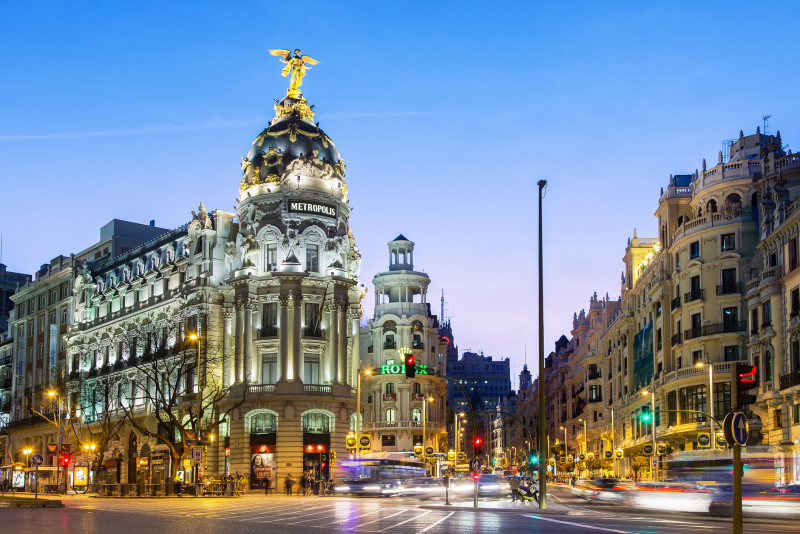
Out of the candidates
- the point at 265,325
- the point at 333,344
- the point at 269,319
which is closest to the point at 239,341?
the point at 265,325

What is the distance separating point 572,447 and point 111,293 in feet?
223

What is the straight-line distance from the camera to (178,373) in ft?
231

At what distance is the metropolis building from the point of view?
242 feet

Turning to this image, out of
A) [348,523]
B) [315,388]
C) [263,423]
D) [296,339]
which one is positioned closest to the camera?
[348,523]

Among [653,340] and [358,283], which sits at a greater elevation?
Answer: [358,283]

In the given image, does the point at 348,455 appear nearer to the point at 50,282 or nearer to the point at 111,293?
the point at 111,293

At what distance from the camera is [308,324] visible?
76.0m

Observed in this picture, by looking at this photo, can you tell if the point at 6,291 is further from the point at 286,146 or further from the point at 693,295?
the point at 693,295

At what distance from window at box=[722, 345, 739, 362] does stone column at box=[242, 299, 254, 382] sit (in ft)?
116

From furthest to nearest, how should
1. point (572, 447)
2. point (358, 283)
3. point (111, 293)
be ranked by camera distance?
point (572, 447) → point (111, 293) → point (358, 283)

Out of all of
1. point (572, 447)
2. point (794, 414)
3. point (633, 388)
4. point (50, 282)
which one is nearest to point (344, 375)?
point (633, 388)

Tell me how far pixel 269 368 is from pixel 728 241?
118ft

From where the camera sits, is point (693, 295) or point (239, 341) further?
point (239, 341)

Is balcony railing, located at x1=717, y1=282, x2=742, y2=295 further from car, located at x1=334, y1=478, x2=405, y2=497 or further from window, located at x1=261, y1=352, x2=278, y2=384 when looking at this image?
window, located at x1=261, y1=352, x2=278, y2=384
